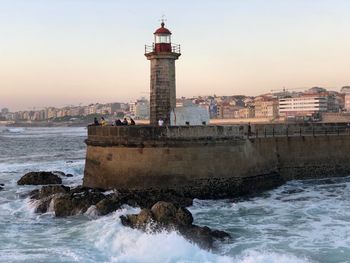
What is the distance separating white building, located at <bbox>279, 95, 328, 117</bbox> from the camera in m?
103

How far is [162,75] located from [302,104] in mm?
93259

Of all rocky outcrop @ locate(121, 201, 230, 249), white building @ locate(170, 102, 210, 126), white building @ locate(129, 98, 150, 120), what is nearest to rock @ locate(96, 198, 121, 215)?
rocky outcrop @ locate(121, 201, 230, 249)

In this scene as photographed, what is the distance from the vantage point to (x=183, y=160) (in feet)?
48.3

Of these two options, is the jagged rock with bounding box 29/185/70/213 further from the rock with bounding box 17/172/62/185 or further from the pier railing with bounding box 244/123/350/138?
the pier railing with bounding box 244/123/350/138

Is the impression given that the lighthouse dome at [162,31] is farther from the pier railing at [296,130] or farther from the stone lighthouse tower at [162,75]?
the pier railing at [296,130]

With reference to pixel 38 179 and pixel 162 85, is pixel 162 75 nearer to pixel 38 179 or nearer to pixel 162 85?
pixel 162 85

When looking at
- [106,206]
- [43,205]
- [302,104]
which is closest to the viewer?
[106,206]

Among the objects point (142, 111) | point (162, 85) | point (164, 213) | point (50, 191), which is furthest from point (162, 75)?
point (142, 111)

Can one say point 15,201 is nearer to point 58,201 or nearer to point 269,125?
point 58,201

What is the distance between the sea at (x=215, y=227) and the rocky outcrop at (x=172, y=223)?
223 millimetres

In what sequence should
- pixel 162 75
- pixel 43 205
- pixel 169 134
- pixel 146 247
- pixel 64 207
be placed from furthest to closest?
pixel 162 75 → pixel 169 134 → pixel 43 205 → pixel 64 207 → pixel 146 247

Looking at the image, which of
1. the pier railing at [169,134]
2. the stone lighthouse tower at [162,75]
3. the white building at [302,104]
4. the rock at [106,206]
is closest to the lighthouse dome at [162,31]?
the stone lighthouse tower at [162,75]

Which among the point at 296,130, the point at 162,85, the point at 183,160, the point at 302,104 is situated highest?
the point at 302,104

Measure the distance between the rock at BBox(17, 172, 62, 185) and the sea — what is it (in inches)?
116
